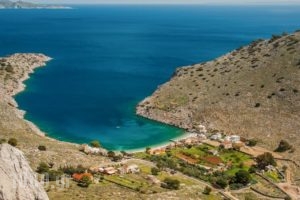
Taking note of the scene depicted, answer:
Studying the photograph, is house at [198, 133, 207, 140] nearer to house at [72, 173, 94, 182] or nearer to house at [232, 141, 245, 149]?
house at [232, 141, 245, 149]

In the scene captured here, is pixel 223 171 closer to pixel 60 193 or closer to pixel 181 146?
pixel 181 146

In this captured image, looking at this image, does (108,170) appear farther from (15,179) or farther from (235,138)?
(15,179)

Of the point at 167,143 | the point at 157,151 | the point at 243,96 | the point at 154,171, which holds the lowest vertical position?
the point at 167,143

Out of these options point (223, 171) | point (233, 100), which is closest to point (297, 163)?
point (223, 171)

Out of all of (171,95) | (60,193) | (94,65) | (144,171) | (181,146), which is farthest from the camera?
(94,65)

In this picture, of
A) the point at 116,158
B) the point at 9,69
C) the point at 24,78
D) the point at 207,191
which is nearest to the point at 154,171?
the point at 116,158

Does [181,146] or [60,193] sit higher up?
[60,193]
